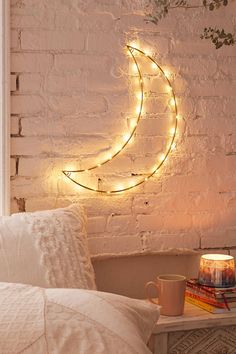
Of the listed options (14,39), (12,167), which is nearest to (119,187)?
(12,167)

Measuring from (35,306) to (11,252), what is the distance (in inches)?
17.8

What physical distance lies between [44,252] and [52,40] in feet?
2.54

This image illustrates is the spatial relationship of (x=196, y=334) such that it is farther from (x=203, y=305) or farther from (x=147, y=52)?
(x=147, y=52)

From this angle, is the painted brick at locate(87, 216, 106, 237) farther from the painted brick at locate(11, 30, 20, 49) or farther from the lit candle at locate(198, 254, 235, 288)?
the painted brick at locate(11, 30, 20, 49)

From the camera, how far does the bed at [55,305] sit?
1.31m

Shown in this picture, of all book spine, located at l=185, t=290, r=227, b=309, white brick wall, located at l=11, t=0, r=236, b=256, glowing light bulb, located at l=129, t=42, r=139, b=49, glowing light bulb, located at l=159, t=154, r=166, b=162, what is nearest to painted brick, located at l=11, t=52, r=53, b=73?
white brick wall, located at l=11, t=0, r=236, b=256

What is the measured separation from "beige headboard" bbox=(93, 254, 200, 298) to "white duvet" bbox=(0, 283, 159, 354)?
0.79 metres

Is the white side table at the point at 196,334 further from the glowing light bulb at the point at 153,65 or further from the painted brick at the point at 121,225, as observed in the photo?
the glowing light bulb at the point at 153,65

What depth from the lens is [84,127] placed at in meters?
2.26

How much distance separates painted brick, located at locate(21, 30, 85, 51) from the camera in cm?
219

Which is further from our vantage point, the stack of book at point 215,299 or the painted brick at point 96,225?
the painted brick at point 96,225

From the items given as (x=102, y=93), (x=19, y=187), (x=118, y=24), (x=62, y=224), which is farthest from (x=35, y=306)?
(x=118, y=24)

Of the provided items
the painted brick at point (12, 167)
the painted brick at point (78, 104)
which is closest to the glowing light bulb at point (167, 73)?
the painted brick at point (78, 104)

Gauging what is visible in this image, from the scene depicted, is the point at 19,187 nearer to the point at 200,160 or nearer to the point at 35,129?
the point at 35,129
